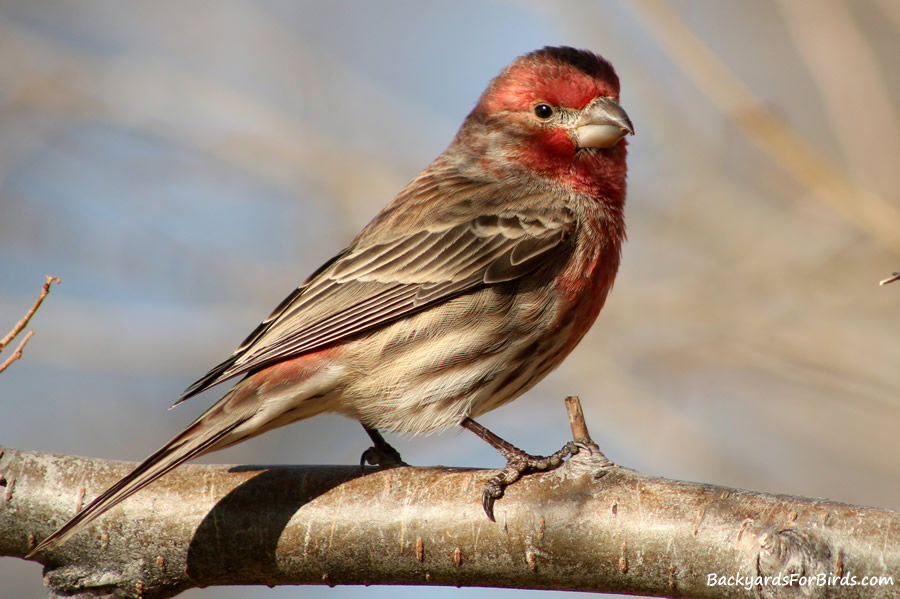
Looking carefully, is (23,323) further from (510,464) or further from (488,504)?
(510,464)

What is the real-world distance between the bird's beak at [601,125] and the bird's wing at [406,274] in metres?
0.45

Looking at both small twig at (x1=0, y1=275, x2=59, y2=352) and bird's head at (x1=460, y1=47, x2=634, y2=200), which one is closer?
small twig at (x1=0, y1=275, x2=59, y2=352)

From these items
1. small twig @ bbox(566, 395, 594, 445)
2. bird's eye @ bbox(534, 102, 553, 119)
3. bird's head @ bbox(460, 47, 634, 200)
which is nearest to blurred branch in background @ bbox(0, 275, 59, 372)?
small twig @ bbox(566, 395, 594, 445)

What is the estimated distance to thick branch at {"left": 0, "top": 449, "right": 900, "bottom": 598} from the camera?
3227 millimetres

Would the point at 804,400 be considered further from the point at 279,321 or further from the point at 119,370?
the point at 119,370

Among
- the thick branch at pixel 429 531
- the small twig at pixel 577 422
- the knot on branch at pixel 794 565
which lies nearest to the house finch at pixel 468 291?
the thick branch at pixel 429 531

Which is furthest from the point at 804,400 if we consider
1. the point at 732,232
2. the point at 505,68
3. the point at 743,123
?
the point at 505,68

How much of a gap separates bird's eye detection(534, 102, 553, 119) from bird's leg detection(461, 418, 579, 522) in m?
1.83

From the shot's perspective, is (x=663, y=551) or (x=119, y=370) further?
(x=119, y=370)

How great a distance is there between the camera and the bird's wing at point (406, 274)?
16.1 ft

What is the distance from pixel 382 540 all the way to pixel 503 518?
1.60ft

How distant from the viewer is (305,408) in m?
4.81

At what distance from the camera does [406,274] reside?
206 inches

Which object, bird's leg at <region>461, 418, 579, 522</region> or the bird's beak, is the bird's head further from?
bird's leg at <region>461, 418, 579, 522</region>
